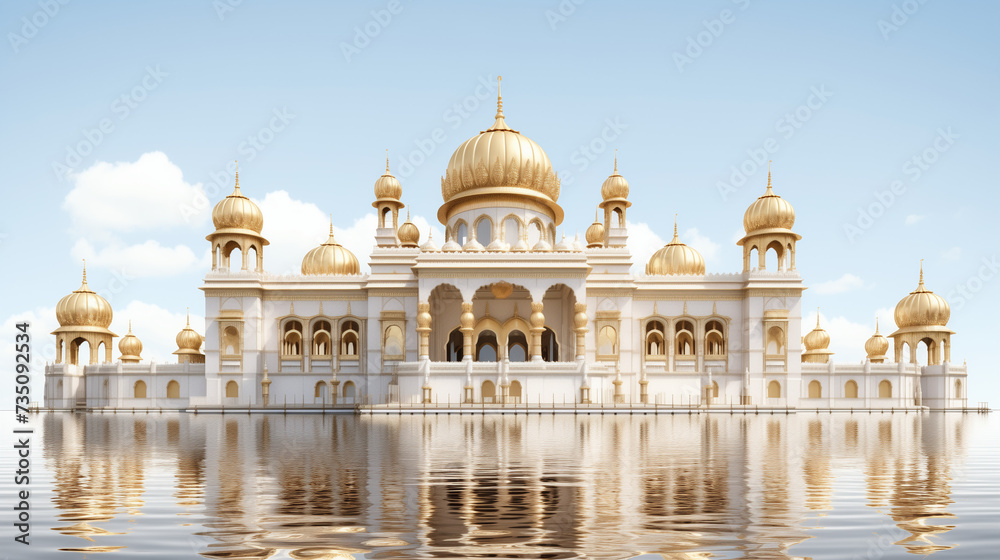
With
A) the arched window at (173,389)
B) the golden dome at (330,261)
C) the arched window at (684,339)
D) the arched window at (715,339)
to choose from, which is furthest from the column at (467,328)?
the arched window at (173,389)

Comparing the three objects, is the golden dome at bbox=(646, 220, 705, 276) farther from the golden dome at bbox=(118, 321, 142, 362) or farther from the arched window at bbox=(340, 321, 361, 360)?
the golden dome at bbox=(118, 321, 142, 362)

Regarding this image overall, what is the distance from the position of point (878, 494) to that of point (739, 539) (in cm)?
420

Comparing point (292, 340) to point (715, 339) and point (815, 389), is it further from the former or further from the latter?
point (815, 389)

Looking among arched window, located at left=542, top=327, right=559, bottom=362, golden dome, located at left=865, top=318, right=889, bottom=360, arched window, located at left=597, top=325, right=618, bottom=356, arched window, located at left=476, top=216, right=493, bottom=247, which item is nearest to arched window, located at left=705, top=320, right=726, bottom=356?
arched window, located at left=597, top=325, right=618, bottom=356

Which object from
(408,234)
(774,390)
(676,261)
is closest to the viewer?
(774,390)

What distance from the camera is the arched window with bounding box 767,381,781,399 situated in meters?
45.9

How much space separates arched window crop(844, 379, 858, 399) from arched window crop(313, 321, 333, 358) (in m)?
34.3

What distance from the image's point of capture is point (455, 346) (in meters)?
48.5

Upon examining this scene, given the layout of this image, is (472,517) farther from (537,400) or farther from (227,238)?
(227,238)

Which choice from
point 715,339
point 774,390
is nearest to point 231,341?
point 715,339

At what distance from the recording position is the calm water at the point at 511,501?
6617 mm

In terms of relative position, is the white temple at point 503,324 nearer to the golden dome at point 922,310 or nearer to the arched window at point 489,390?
the golden dome at point 922,310

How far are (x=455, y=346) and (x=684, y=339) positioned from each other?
15.6 m

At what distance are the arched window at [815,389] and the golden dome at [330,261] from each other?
106ft
